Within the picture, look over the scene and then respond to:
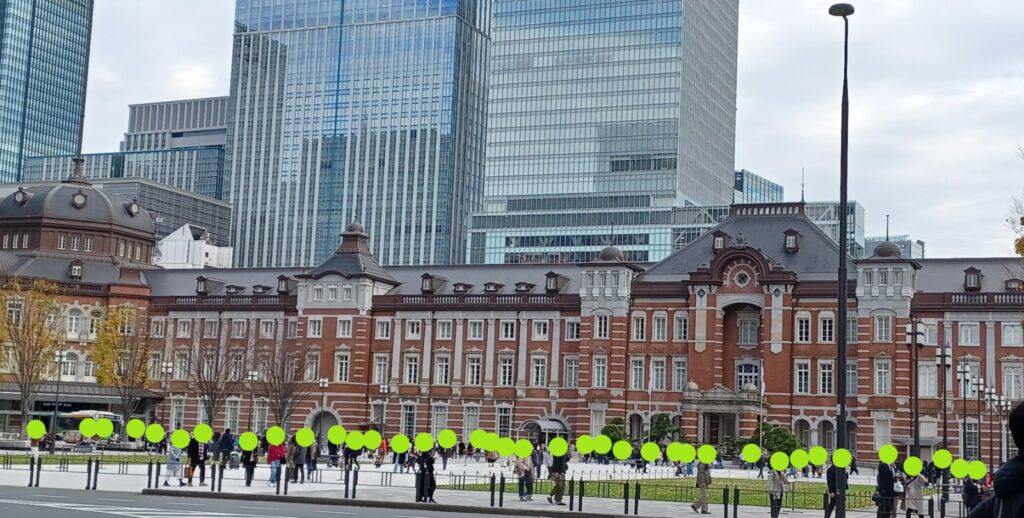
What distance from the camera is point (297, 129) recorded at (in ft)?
634

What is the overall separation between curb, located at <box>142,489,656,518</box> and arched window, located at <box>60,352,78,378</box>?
62751 millimetres

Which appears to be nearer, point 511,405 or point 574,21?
point 511,405

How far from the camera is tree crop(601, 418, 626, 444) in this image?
3132 inches

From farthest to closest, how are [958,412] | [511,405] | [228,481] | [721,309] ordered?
[511,405], [721,309], [958,412], [228,481]

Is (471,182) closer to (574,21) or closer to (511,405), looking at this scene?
(574,21)

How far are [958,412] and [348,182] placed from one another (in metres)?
123

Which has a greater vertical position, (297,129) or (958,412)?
(297,129)

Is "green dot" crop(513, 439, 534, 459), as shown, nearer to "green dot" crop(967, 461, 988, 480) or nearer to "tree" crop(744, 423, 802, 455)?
"green dot" crop(967, 461, 988, 480)

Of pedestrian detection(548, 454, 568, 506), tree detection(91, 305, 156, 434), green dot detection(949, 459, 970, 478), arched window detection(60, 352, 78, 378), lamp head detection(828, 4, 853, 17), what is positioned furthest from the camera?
arched window detection(60, 352, 78, 378)

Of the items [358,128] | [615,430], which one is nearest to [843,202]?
[615,430]

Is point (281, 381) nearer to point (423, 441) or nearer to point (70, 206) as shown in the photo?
point (70, 206)

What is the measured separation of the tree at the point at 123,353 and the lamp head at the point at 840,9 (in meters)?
68.0

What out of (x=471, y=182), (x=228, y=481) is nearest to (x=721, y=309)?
(x=228, y=481)

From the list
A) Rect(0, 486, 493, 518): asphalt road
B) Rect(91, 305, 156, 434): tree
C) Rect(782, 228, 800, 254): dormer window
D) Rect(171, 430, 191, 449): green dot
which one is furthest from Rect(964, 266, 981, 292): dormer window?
Rect(171, 430, 191, 449): green dot
